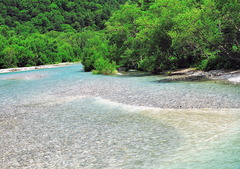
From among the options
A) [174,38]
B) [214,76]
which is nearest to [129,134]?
[214,76]

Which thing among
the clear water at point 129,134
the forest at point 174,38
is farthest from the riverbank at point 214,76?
the clear water at point 129,134

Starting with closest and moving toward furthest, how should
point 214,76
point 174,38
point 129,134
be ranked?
point 129,134
point 214,76
point 174,38

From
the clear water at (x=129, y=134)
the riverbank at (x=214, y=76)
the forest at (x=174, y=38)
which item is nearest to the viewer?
the clear water at (x=129, y=134)

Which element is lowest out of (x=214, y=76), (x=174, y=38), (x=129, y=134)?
(x=129, y=134)

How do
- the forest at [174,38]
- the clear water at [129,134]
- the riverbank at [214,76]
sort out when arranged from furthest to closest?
the forest at [174,38] → the riverbank at [214,76] → the clear water at [129,134]

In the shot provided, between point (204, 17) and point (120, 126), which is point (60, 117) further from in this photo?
point (204, 17)

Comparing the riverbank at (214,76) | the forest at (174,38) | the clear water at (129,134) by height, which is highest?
the forest at (174,38)

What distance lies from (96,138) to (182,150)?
423 centimetres

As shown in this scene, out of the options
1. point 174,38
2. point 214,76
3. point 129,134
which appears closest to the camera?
point 129,134

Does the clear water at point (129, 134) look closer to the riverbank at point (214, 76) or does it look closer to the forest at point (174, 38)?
the riverbank at point (214, 76)

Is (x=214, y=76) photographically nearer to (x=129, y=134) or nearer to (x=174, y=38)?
(x=174, y=38)

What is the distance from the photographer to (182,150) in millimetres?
9836

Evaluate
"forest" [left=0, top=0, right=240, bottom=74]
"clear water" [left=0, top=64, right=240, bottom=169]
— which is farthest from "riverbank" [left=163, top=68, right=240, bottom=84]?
"clear water" [left=0, top=64, right=240, bottom=169]

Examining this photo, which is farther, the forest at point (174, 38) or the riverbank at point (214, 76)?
the forest at point (174, 38)
